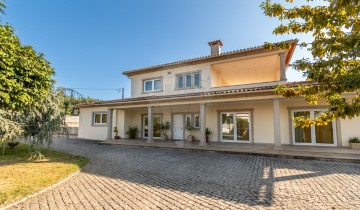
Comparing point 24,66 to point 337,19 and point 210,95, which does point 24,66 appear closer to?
point 337,19

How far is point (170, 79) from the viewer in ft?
50.7

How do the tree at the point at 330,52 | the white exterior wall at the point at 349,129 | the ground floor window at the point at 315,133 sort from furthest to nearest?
the ground floor window at the point at 315,133 → the white exterior wall at the point at 349,129 → the tree at the point at 330,52

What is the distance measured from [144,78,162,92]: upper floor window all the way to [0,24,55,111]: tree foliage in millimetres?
9431

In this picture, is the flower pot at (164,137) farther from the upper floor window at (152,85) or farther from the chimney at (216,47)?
the chimney at (216,47)

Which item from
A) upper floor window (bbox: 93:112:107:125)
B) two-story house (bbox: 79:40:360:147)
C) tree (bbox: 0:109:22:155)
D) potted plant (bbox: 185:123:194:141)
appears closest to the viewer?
tree (bbox: 0:109:22:155)

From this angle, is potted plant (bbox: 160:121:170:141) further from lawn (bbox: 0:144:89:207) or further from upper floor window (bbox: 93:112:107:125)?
lawn (bbox: 0:144:89:207)

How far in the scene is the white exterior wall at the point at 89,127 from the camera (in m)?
17.3

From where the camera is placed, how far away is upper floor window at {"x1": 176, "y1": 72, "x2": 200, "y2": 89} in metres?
14.5

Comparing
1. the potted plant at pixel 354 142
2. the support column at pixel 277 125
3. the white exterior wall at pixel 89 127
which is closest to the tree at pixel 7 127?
the white exterior wall at pixel 89 127

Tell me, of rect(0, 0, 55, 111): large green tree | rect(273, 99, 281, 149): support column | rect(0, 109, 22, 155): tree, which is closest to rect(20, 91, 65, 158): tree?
rect(0, 109, 22, 155): tree

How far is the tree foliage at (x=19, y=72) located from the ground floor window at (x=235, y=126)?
10.9 m

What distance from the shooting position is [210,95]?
11.1 m

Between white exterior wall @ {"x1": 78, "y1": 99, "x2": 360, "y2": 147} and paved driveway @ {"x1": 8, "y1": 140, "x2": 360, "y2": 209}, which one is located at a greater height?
white exterior wall @ {"x1": 78, "y1": 99, "x2": 360, "y2": 147}

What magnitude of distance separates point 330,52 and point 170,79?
13.1 meters
